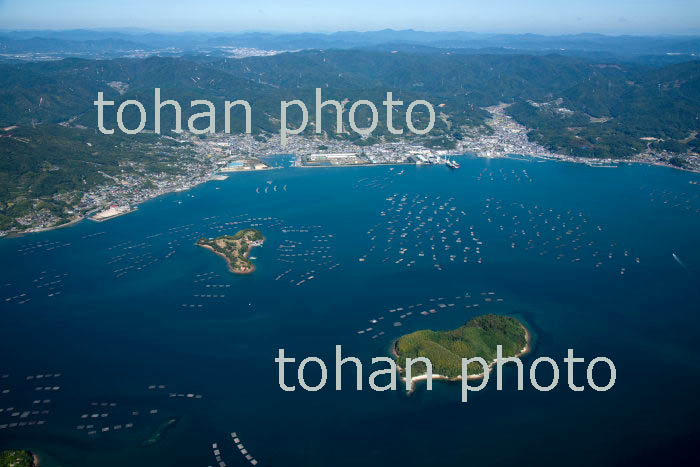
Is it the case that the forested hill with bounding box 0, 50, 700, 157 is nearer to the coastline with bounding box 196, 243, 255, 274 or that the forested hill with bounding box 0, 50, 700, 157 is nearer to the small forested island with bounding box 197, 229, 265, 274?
the small forested island with bounding box 197, 229, 265, 274

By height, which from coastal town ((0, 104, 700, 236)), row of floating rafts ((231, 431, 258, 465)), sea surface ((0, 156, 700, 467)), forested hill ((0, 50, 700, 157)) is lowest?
row of floating rafts ((231, 431, 258, 465))

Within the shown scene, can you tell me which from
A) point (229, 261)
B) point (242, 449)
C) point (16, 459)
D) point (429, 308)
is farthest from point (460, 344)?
point (16, 459)

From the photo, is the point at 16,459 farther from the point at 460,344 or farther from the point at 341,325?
the point at 460,344

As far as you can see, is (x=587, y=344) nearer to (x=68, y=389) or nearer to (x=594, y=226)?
(x=594, y=226)

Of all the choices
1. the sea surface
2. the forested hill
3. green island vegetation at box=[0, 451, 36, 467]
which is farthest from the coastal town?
green island vegetation at box=[0, 451, 36, 467]

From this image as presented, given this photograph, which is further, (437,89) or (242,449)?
(437,89)

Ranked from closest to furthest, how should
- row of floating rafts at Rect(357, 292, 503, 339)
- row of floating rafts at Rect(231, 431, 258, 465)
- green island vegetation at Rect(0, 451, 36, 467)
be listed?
green island vegetation at Rect(0, 451, 36, 467) < row of floating rafts at Rect(231, 431, 258, 465) < row of floating rafts at Rect(357, 292, 503, 339)

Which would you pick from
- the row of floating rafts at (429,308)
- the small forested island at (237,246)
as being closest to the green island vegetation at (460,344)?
the row of floating rafts at (429,308)
